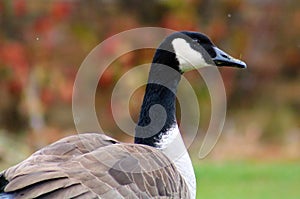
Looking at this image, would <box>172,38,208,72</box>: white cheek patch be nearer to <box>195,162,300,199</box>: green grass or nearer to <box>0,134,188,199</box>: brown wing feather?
<box>0,134,188,199</box>: brown wing feather

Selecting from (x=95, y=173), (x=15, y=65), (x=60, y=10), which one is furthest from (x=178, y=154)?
(x=60, y=10)

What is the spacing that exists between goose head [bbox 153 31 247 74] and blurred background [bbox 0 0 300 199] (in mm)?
5601

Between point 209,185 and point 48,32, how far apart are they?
453 cm

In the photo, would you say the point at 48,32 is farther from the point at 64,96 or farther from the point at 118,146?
the point at 118,146

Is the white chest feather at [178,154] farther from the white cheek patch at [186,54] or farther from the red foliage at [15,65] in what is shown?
the red foliage at [15,65]

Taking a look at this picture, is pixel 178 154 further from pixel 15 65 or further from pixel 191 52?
pixel 15 65

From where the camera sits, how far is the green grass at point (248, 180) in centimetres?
834

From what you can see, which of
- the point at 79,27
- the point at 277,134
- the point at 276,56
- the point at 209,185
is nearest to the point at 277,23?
the point at 276,56

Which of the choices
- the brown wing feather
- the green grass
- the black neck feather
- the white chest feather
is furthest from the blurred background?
the brown wing feather

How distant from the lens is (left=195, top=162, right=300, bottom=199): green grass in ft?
27.3

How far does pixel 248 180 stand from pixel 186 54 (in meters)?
4.70

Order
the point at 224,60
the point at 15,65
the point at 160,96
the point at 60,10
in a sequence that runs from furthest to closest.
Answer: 1. the point at 60,10
2. the point at 15,65
3. the point at 160,96
4. the point at 224,60

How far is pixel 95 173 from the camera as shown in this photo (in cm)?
369

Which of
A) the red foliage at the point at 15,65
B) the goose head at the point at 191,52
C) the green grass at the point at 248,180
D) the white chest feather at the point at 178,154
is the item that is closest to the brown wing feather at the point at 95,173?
the white chest feather at the point at 178,154
